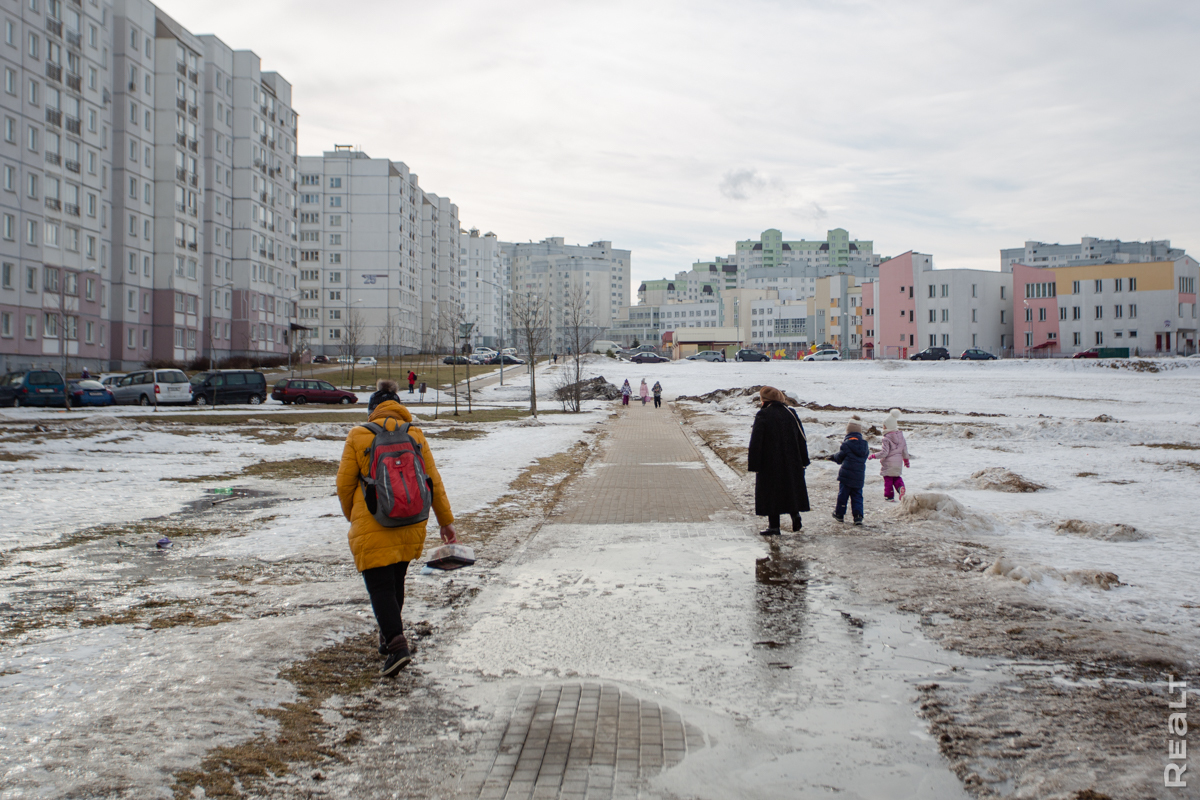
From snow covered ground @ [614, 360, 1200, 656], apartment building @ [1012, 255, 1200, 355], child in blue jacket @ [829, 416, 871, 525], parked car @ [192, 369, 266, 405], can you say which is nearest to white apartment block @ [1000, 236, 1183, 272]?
apartment building @ [1012, 255, 1200, 355]

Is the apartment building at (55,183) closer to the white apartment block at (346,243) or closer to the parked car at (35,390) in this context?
the parked car at (35,390)

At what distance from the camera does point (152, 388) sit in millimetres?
37031

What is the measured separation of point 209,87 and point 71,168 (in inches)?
811

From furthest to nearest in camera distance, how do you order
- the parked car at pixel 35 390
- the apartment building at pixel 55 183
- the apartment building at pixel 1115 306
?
the apartment building at pixel 1115 306 → the apartment building at pixel 55 183 → the parked car at pixel 35 390

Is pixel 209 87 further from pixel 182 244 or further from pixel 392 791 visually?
pixel 392 791

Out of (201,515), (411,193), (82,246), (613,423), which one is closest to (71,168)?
(82,246)

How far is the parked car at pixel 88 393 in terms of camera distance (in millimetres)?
34625

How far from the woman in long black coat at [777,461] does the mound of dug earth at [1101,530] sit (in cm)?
291

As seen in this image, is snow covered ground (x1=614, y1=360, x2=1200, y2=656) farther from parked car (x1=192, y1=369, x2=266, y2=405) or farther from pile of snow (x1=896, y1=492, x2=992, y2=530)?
parked car (x1=192, y1=369, x2=266, y2=405)

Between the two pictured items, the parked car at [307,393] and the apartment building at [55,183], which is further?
the apartment building at [55,183]

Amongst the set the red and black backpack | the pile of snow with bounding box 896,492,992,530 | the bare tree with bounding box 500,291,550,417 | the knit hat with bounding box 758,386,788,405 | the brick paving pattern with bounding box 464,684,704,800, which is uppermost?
the bare tree with bounding box 500,291,550,417

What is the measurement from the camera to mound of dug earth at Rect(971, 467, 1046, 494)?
12.8 metres

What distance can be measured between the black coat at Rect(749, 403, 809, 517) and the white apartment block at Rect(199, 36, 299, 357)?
62.1 m

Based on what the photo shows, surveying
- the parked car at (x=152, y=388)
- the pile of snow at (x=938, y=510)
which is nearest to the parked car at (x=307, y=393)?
the parked car at (x=152, y=388)
